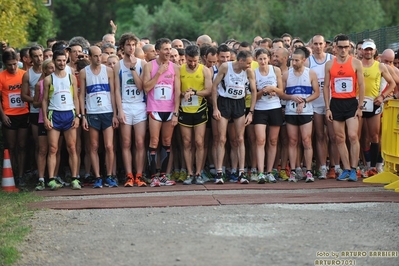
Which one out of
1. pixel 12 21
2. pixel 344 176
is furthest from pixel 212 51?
pixel 12 21

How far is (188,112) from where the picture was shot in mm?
15062

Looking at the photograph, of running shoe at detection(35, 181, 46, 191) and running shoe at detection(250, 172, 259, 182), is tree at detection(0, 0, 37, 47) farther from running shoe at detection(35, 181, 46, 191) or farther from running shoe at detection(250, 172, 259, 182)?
running shoe at detection(250, 172, 259, 182)

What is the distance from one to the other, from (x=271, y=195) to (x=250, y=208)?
4.59 ft

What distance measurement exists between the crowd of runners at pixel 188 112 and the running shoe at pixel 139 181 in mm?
19

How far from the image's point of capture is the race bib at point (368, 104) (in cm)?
1560

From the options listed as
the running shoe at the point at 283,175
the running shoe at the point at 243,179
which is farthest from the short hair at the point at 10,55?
the running shoe at the point at 283,175

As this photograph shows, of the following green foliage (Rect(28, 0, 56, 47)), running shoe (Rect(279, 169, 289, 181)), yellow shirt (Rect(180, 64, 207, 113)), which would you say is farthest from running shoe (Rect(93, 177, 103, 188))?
green foliage (Rect(28, 0, 56, 47))

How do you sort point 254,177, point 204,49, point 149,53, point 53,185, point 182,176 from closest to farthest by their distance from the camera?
point 53,185, point 254,177, point 182,176, point 204,49, point 149,53

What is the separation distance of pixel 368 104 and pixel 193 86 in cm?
304

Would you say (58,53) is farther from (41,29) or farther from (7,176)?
(41,29)

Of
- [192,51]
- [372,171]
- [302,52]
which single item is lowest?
[372,171]

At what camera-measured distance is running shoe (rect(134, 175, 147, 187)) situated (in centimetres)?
1492

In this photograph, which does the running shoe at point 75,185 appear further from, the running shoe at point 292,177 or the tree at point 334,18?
the tree at point 334,18

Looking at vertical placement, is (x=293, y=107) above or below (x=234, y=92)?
below
